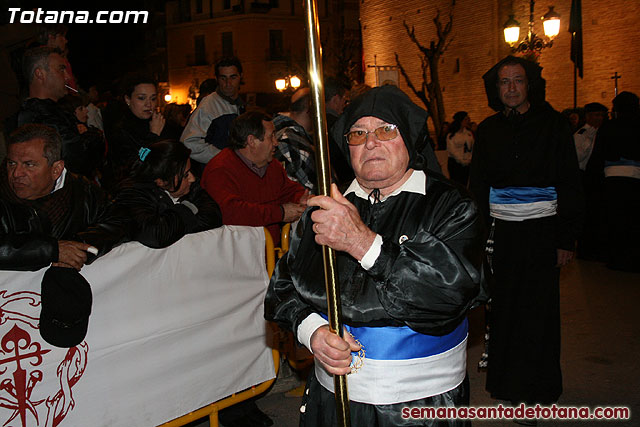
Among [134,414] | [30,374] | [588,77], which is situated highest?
[588,77]

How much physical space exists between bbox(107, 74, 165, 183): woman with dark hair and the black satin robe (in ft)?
9.71

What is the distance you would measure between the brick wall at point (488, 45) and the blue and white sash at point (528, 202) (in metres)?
15.7

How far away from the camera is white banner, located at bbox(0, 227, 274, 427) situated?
3477 mm

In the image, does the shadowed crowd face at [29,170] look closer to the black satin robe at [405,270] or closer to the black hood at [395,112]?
the black satin robe at [405,270]

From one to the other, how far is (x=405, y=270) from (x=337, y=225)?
32 centimetres

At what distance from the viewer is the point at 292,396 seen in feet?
18.2

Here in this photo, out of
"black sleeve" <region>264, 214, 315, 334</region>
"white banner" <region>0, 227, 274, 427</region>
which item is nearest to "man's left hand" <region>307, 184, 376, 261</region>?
"black sleeve" <region>264, 214, 315, 334</region>

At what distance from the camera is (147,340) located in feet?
13.3

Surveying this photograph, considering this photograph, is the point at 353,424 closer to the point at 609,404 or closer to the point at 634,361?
the point at 609,404

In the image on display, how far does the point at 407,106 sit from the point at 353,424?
127 cm

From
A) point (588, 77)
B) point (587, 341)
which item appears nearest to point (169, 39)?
point (588, 77)

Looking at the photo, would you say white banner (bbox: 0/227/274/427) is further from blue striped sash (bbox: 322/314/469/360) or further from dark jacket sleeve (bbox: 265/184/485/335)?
blue striped sash (bbox: 322/314/469/360)

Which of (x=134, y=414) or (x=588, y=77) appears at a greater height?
(x=588, y=77)

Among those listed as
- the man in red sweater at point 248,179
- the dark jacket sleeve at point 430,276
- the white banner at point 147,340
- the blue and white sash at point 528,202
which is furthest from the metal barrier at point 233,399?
the dark jacket sleeve at point 430,276
